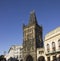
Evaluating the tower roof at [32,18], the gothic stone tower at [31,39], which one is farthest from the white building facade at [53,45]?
the tower roof at [32,18]

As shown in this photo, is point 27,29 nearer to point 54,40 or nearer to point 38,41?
point 38,41

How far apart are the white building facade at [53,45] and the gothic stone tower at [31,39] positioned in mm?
29490

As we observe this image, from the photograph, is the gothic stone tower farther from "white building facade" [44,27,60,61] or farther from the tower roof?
"white building facade" [44,27,60,61]

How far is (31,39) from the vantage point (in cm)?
8150

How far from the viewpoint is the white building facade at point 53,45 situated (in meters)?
42.3

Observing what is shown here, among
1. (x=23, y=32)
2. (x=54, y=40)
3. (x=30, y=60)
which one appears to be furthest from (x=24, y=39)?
(x=54, y=40)

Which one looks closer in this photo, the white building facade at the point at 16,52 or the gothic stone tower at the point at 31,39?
the gothic stone tower at the point at 31,39

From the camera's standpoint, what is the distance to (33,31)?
81875mm

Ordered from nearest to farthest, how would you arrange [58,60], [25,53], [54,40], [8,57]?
[58,60]
[54,40]
[25,53]
[8,57]

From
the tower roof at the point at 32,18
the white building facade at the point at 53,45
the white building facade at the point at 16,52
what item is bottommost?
the white building facade at the point at 53,45

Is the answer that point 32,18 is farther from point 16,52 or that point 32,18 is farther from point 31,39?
point 16,52

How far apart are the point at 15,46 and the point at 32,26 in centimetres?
4413

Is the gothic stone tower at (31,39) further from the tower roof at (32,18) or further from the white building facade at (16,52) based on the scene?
the white building facade at (16,52)

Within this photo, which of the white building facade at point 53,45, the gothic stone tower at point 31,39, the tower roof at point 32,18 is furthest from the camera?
the tower roof at point 32,18
